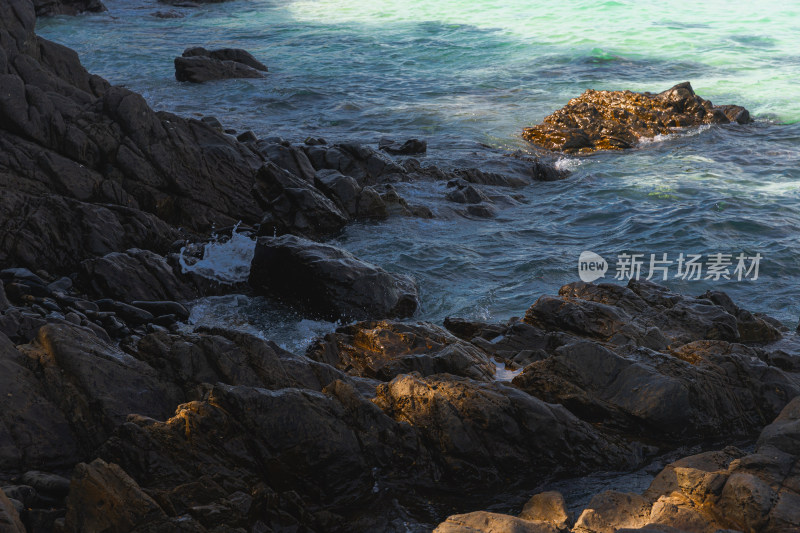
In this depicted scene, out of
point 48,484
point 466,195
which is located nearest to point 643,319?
point 466,195

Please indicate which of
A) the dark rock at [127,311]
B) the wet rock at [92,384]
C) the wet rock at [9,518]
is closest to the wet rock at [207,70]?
the dark rock at [127,311]

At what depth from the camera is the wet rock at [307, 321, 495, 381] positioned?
8.18m

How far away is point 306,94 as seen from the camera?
940 inches

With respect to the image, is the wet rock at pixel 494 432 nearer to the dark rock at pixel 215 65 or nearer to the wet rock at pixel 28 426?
the wet rock at pixel 28 426

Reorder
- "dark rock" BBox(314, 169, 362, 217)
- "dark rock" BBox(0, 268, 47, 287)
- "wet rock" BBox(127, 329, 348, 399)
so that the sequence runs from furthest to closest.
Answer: "dark rock" BBox(314, 169, 362, 217)
"dark rock" BBox(0, 268, 47, 287)
"wet rock" BBox(127, 329, 348, 399)

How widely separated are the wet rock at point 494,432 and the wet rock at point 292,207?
665cm

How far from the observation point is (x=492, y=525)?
538 cm

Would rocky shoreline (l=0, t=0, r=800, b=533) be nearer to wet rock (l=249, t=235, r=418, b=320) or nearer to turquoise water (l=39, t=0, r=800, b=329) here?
wet rock (l=249, t=235, r=418, b=320)

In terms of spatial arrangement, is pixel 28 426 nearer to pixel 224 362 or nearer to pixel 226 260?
pixel 224 362

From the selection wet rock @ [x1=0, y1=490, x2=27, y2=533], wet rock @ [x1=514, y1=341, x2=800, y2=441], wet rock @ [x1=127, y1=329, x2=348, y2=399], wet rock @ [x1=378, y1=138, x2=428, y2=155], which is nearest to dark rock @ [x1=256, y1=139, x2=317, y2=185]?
wet rock @ [x1=378, y1=138, x2=428, y2=155]

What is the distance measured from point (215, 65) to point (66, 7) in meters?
16.2

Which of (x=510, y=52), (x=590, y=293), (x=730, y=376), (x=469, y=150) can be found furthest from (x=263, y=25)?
(x=730, y=376)

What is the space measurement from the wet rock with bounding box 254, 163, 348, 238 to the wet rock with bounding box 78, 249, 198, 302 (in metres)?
2.33

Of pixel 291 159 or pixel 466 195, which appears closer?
pixel 291 159
